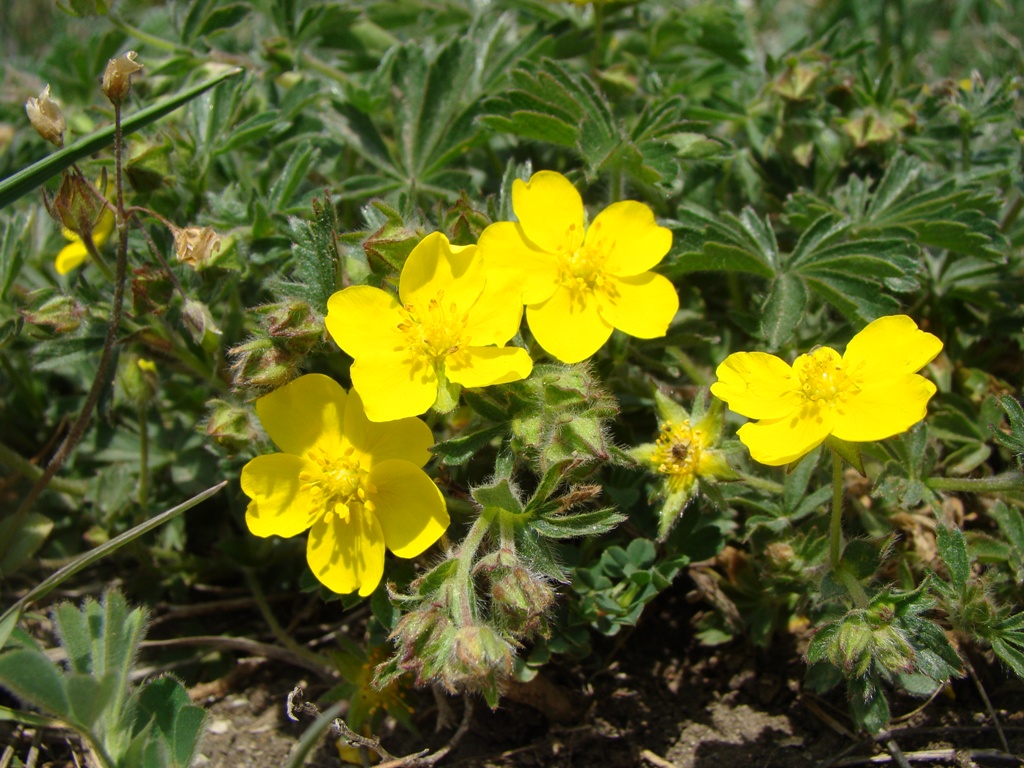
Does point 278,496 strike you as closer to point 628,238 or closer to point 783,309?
point 628,238

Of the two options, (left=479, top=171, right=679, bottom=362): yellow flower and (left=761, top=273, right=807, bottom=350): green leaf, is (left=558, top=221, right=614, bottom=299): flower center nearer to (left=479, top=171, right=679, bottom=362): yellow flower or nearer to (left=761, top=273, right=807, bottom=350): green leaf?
(left=479, top=171, right=679, bottom=362): yellow flower

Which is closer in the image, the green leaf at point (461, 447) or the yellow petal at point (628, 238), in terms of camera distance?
the green leaf at point (461, 447)

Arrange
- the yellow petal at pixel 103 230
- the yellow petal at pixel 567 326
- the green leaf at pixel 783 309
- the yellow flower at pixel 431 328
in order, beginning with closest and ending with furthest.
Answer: the yellow flower at pixel 431 328
the yellow petal at pixel 567 326
the green leaf at pixel 783 309
the yellow petal at pixel 103 230

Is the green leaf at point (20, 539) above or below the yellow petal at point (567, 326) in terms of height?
below

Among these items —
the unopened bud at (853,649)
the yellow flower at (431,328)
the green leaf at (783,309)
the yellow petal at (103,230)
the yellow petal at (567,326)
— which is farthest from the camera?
the yellow petal at (103,230)

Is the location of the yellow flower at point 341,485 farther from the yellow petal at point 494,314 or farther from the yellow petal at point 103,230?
the yellow petal at point 103,230

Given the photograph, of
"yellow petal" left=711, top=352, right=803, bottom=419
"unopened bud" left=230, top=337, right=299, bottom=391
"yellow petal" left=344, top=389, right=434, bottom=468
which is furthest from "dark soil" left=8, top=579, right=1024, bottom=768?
"unopened bud" left=230, top=337, right=299, bottom=391

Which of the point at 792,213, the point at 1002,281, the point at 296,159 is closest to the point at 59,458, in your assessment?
the point at 296,159

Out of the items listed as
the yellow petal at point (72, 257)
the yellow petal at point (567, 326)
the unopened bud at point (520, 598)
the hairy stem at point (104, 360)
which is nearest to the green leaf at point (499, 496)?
the unopened bud at point (520, 598)
